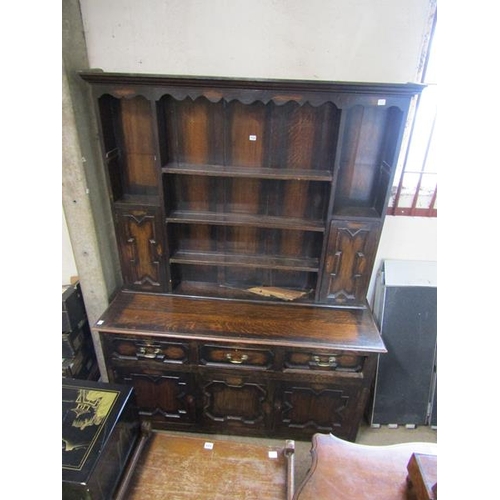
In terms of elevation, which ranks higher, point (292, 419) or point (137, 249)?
point (137, 249)

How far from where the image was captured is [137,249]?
2123 millimetres

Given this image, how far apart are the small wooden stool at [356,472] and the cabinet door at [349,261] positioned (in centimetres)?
88

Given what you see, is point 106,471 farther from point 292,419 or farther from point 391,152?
point 391,152

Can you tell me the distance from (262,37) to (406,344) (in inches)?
81.2

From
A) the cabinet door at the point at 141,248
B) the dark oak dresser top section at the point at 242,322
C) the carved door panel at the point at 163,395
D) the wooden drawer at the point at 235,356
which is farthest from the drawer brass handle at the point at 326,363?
the cabinet door at the point at 141,248

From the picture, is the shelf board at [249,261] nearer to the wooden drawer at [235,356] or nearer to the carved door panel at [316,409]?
the wooden drawer at [235,356]

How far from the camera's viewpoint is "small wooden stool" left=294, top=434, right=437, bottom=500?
1243 mm

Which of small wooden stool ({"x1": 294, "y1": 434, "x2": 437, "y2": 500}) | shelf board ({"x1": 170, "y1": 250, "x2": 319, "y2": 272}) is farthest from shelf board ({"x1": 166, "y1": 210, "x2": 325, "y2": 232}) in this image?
small wooden stool ({"x1": 294, "y1": 434, "x2": 437, "y2": 500})

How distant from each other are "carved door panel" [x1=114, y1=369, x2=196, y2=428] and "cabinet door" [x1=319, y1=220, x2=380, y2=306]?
102 centimetres

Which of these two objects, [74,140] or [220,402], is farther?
[220,402]

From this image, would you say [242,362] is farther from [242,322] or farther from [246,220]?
[246,220]

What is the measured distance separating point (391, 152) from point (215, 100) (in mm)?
Answer: 952
